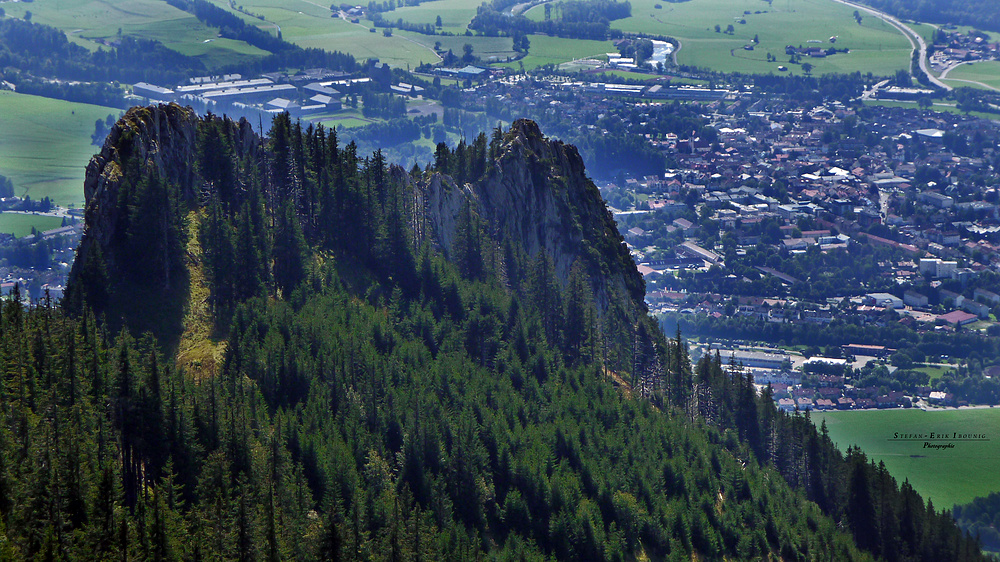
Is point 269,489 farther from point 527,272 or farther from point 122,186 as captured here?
point 527,272

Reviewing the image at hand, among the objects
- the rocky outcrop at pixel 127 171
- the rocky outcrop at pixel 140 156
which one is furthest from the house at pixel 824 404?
the rocky outcrop at pixel 127 171

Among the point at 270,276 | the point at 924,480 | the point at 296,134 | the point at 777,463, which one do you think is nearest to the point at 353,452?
the point at 270,276

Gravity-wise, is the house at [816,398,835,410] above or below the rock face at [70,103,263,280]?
below

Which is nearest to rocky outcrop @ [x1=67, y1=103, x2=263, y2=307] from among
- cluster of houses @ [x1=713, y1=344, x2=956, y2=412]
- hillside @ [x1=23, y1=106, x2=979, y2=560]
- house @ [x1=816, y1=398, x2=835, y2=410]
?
hillside @ [x1=23, y1=106, x2=979, y2=560]

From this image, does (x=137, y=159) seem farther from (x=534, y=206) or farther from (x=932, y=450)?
(x=932, y=450)

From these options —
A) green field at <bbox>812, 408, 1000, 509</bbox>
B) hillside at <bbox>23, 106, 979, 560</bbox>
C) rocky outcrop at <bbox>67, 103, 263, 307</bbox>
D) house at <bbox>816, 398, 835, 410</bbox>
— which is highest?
rocky outcrop at <bbox>67, 103, 263, 307</bbox>

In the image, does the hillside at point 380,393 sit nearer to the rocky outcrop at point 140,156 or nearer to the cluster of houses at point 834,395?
the rocky outcrop at point 140,156

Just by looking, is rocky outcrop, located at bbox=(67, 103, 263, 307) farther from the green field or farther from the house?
the house

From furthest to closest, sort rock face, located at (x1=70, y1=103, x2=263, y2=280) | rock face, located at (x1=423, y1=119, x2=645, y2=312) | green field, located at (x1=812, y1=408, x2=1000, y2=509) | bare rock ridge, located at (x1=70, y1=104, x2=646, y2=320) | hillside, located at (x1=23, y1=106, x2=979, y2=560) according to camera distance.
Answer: green field, located at (x1=812, y1=408, x2=1000, y2=509) < rock face, located at (x1=423, y1=119, x2=645, y2=312) < bare rock ridge, located at (x1=70, y1=104, x2=646, y2=320) < rock face, located at (x1=70, y1=103, x2=263, y2=280) < hillside, located at (x1=23, y1=106, x2=979, y2=560)
